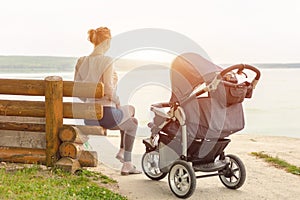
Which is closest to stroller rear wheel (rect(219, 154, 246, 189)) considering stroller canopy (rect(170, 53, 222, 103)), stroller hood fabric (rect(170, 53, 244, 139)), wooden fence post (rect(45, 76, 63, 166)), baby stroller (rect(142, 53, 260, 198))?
baby stroller (rect(142, 53, 260, 198))

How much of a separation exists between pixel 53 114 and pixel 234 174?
2.39m

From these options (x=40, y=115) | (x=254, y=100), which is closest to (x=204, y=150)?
(x=40, y=115)

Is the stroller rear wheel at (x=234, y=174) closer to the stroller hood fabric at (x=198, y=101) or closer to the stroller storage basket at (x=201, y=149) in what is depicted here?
the stroller storage basket at (x=201, y=149)

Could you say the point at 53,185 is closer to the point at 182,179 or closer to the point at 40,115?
the point at 40,115

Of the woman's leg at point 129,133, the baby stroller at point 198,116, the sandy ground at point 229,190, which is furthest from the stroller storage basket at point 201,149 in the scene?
the woman's leg at point 129,133

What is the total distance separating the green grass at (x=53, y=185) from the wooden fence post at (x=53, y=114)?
247 mm

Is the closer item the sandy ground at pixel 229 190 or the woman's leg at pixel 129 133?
the sandy ground at pixel 229 190

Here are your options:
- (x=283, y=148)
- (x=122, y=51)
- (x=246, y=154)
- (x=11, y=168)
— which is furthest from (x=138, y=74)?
(x=283, y=148)

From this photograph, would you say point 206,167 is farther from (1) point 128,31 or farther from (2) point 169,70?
(1) point 128,31

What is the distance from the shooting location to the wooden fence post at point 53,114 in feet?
23.3

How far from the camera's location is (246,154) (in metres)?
9.84

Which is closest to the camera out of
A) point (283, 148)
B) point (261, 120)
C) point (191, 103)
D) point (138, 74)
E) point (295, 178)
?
point (191, 103)

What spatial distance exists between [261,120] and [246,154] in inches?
258

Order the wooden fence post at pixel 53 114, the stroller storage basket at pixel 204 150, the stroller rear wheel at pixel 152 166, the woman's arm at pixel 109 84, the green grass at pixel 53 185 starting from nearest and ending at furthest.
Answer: the green grass at pixel 53 185, the stroller storage basket at pixel 204 150, the wooden fence post at pixel 53 114, the woman's arm at pixel 109 84, the stroller rear wheel at pixel 152 166
